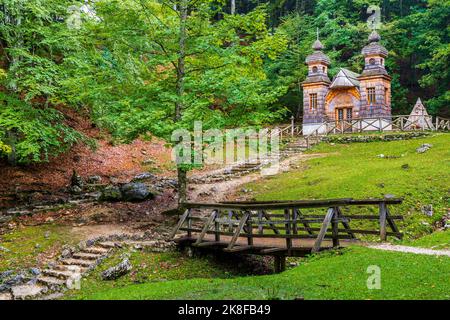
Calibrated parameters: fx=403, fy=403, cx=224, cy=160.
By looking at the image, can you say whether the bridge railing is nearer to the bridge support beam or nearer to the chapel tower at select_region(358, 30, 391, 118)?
the bridge support beam

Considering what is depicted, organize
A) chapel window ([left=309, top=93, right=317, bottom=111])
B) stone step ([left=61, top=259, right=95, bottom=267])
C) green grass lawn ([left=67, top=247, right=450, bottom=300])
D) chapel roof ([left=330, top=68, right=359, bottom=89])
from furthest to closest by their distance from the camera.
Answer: chapel window ([left=309, top=93, right=317, bottom=111]), chapel roof ([left=330, top=68, right=359, bottom=89]), stone step ([left=61, top=259, right=95, bottom=267]), green grass lawn ([left=67, top=247, right=450, bottom=300])

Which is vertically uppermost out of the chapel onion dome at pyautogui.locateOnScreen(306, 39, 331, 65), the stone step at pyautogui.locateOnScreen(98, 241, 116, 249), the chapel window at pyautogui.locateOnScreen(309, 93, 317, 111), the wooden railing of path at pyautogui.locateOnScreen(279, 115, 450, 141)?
the chapel onion dome at pyautogui.locateOnScreen(306, 39, 331, 65)

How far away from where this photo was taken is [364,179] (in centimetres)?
1973

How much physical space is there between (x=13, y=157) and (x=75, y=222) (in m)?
8.41

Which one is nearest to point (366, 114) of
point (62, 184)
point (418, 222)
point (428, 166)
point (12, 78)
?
point (428, 166)

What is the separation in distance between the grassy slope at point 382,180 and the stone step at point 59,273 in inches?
393

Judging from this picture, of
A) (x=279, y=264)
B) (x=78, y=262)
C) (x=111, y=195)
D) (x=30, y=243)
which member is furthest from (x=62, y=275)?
(x=111, y=195)

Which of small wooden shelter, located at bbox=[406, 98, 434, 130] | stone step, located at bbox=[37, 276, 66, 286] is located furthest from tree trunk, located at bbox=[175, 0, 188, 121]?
small wooden shelter, located at bbox=[406, 98, 434, 130]

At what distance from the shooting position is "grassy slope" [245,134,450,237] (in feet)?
55.4

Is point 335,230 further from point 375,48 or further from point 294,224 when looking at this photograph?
point 375,48

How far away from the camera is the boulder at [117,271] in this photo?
11680mm

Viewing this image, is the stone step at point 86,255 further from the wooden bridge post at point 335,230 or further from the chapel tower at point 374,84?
the chapel tower at point 374,84

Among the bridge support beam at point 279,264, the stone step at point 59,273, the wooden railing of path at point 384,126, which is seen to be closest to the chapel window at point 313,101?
the wooden railing of path at point 384,126

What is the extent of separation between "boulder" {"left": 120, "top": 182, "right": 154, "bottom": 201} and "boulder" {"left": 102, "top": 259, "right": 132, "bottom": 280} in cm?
755
